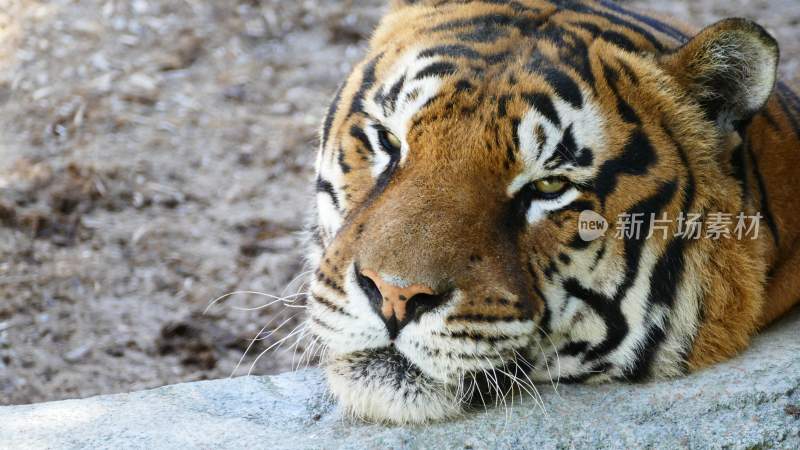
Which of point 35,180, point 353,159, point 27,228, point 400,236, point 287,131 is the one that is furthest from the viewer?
point 287,131

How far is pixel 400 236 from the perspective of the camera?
98.0 inches

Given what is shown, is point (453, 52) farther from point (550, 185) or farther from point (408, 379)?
point (408, 379)

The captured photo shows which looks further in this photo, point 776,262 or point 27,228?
point 27,228

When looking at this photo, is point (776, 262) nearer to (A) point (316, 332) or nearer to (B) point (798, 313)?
(B) point (798, 313)

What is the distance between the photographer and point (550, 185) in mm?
2645

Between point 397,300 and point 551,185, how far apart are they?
57cm

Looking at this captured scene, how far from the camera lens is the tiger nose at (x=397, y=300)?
2391 millimetres

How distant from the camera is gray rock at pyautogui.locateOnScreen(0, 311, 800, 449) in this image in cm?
260

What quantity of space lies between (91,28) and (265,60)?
125 cm

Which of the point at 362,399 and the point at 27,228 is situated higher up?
the point at 362,399

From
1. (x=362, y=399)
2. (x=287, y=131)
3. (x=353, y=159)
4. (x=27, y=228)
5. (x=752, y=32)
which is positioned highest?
(x=752, y=32)

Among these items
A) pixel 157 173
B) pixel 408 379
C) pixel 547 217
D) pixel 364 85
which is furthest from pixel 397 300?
pixel 157 173

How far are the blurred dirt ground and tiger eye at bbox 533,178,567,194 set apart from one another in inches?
36.3

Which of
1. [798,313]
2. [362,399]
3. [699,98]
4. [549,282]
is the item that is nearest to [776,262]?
[798,313]
